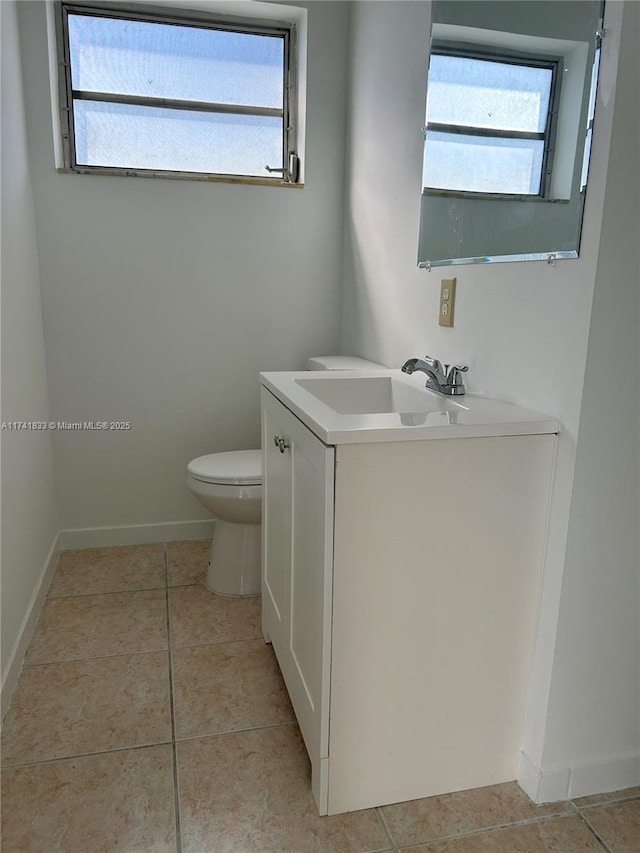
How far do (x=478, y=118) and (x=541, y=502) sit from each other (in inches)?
38.2

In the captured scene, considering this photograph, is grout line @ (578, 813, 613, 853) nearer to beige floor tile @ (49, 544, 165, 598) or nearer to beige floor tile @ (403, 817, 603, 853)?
beige floor tile @ (403, 817, 603, 853)

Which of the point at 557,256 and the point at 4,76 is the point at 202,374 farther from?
the point at 557,256

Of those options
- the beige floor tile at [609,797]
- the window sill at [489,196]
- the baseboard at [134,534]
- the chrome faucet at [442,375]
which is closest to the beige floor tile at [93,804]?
the beige floor tile at [609,797]

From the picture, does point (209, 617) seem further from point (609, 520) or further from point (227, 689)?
point (609, 520)

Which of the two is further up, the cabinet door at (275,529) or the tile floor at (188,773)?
the cabinet door at (275,529)

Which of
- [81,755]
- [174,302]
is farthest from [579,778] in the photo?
[174,302]

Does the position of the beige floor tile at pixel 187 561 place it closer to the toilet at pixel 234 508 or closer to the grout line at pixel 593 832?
the toilet at pixel 234 508

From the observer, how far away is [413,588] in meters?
1.25

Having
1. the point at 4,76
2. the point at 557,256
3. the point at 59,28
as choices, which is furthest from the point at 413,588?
the point at 59,28

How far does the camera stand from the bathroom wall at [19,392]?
70.1 inches

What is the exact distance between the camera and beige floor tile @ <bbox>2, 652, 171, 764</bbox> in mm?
1518

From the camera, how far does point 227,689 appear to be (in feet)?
5.70

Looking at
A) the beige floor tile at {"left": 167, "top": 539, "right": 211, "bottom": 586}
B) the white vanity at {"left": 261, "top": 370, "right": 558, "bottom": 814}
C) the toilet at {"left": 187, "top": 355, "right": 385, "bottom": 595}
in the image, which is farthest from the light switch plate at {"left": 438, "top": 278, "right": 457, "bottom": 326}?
the beige floor tile at {"left": 167, "top": 539, "right": 211, "bottom": 586}

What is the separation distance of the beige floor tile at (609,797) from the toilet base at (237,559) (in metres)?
1.24
